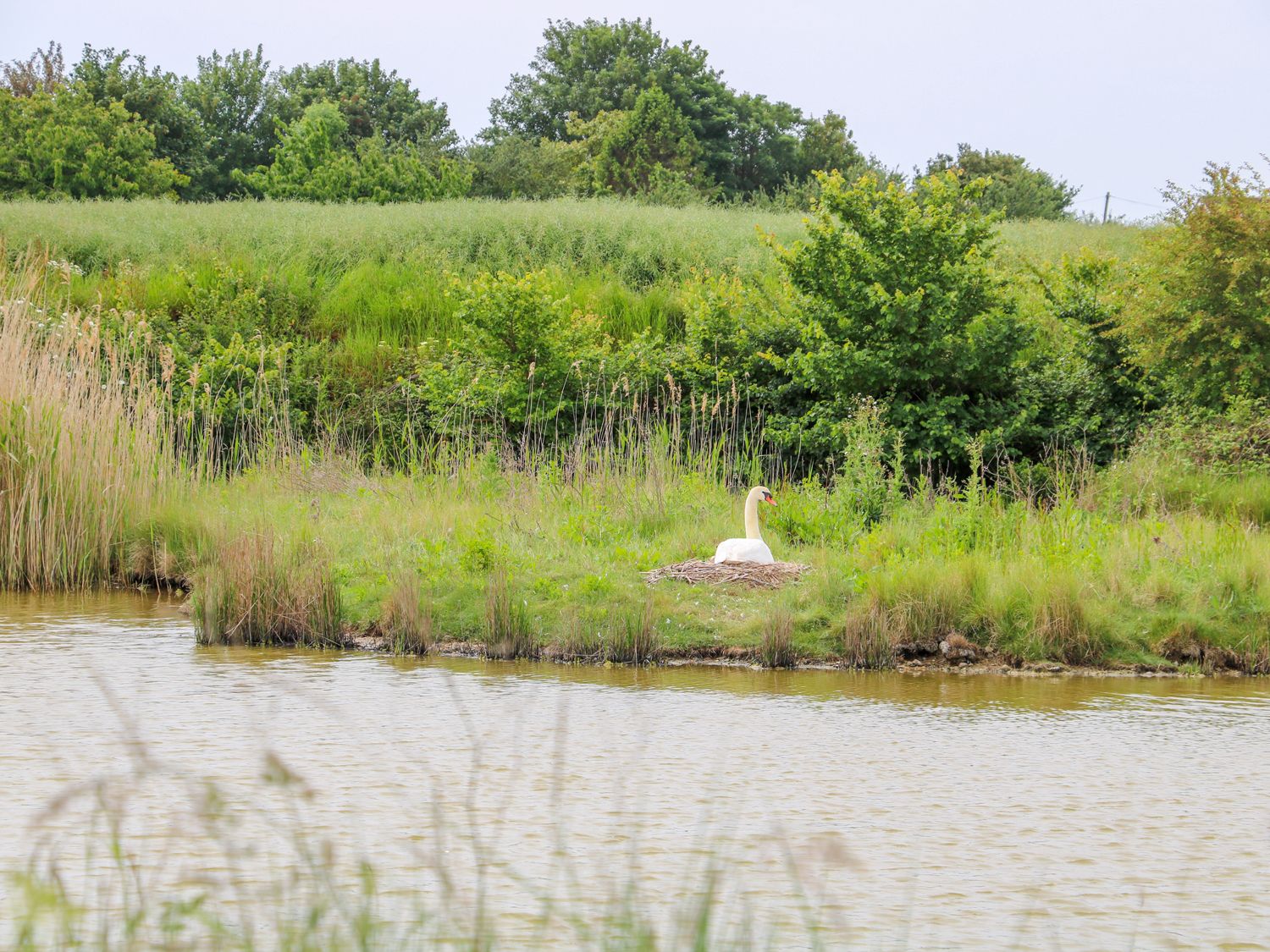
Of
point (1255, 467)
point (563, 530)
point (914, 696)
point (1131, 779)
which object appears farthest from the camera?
point (1255, 467)

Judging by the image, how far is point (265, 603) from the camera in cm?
959

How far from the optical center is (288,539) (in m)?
10.1

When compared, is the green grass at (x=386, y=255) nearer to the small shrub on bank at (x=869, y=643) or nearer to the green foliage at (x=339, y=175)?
the small shrub on bank at (x=869, y=643)

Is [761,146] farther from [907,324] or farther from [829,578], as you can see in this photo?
[829,578]

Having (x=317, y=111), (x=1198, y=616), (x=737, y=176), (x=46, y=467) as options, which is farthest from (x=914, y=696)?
(x=737, y=176)

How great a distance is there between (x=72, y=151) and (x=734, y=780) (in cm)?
3868

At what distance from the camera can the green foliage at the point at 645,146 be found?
51562mm

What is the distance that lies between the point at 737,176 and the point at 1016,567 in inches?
1938

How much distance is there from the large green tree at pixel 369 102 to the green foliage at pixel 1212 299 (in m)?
43.7

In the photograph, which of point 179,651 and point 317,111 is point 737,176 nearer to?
point 317,111

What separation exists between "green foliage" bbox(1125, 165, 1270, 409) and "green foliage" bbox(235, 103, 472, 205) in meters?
27.2

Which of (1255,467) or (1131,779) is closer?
(1131,779)

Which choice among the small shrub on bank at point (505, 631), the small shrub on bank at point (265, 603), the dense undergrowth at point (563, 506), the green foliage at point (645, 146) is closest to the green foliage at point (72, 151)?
the green foliage at point (645, 146)

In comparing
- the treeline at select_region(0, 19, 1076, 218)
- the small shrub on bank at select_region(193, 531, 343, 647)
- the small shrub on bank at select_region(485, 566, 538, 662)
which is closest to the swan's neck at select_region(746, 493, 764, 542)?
the small shrub on bank at select_region(485, 566, 538, 662)
